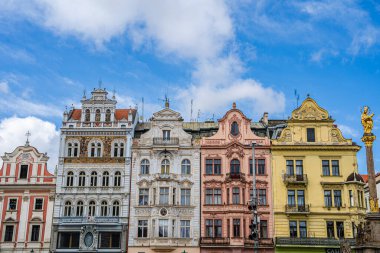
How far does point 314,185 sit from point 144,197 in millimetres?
18468

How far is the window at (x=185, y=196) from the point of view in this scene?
55531mm

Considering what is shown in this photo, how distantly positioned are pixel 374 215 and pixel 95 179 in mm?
30577

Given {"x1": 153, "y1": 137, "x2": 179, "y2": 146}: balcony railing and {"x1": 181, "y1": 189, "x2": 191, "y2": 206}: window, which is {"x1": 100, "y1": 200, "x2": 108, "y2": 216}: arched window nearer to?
{"x1": 181, "y1": 189, "x2": 191, "y2": 206}: window

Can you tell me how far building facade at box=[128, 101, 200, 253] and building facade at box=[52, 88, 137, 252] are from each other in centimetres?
131

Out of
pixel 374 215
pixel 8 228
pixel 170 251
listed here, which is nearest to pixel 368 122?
pixel 374 215

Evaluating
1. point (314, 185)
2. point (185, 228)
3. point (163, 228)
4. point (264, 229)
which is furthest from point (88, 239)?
point (314, 185)

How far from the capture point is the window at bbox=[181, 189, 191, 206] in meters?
55.5

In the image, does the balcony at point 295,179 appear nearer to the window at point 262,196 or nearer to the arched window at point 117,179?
the window at point 262,196

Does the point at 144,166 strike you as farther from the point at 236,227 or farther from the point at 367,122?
the point at 367,122

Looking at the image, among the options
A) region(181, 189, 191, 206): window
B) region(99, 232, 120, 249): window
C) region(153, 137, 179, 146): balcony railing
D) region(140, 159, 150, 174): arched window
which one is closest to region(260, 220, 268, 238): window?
region(181, 189, 191, 206): window

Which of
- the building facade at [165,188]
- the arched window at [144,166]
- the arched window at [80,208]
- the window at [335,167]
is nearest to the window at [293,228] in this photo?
the window at [335,167]

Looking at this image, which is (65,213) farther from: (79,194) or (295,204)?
(295,204)

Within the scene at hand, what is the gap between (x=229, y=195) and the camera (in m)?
55.0

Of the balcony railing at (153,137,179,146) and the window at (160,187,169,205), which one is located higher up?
the balcony railing at (153,137,179,146)
